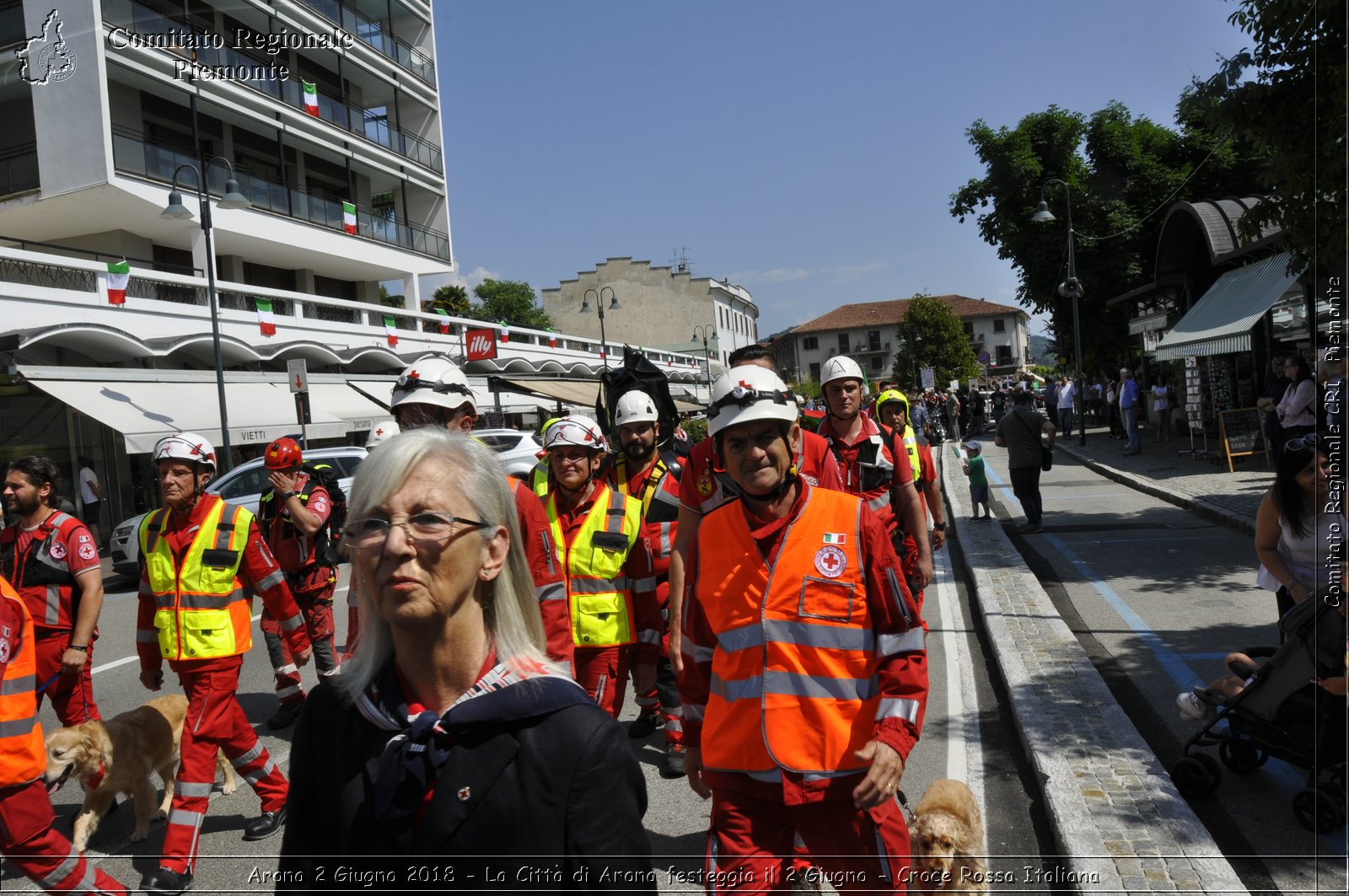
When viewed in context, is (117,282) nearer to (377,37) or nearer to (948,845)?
(948,845)

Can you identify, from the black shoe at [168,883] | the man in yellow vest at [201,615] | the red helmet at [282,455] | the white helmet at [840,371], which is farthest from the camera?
the red helmet at [282,455]

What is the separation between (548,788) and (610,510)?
3.27 m

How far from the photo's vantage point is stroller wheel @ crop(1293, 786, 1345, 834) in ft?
12.9

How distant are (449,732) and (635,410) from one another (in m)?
3.64

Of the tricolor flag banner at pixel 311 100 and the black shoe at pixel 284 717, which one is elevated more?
the tricolor flag banner at pixel 311 100

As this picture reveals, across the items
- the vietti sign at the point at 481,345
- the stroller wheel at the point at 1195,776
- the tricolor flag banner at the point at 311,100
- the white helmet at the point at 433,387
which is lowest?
the stroller wheel at the point at 1195,776

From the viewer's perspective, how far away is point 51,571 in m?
5.03

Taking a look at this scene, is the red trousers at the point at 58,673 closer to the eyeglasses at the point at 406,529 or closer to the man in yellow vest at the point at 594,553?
the man in yellow vest at the point at 594,553

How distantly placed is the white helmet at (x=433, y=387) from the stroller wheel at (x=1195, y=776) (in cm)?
381

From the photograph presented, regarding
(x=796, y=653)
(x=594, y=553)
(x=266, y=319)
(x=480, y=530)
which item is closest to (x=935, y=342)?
(x=266, y=319)

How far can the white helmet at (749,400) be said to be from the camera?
293 centimetres

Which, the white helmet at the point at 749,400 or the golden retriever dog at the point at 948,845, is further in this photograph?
the golden retriever dog at the point at 948,845

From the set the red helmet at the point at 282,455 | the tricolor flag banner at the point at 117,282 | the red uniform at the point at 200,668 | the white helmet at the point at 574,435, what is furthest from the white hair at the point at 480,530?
the tricolor flag banner at the point at 117,282

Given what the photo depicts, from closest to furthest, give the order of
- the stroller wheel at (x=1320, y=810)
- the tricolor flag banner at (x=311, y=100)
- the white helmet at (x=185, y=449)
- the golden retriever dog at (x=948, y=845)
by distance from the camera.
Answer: the golden retriever dog at (x=948, y=845)
the stroller wheel at (x=1320, y=810)
the white helmet at (x=185, y=449)
the tricolor flag banner at (x=311, y=100)
